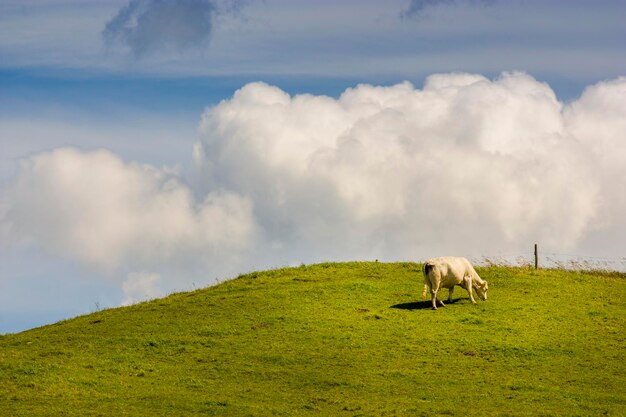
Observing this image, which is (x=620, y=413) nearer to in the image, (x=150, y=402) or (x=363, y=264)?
(x=150, y=402)

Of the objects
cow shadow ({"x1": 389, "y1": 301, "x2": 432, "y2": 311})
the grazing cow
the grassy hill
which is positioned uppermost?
the grazing cow

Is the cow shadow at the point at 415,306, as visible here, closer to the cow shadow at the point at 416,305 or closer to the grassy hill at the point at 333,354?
the cow shadow at the point at 416,305

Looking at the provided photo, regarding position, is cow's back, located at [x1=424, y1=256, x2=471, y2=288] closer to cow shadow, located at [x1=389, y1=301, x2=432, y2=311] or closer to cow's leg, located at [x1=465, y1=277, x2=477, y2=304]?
cow's leg, located at [x1=465, y1=277, x2=477, y2=304]

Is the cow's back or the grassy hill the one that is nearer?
the grassy hill

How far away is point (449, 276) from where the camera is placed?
40500 millimetres

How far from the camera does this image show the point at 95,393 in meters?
29.4

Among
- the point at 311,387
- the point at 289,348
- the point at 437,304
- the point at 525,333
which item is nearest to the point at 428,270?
the point at 437,304

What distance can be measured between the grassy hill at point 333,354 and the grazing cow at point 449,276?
991 mm

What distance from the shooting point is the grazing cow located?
40.1 meters

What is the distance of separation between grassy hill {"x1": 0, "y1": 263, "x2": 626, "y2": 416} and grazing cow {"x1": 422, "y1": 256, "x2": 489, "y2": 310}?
3.25ft

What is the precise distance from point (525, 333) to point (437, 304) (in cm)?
563

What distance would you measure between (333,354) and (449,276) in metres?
9.47

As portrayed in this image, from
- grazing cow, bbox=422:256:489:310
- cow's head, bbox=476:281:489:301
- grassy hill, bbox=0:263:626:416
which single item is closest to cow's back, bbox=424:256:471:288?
grazing cow, bbox=422:256:489:310

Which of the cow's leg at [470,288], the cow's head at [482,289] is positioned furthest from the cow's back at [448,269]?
the cow's head at [482,289]
